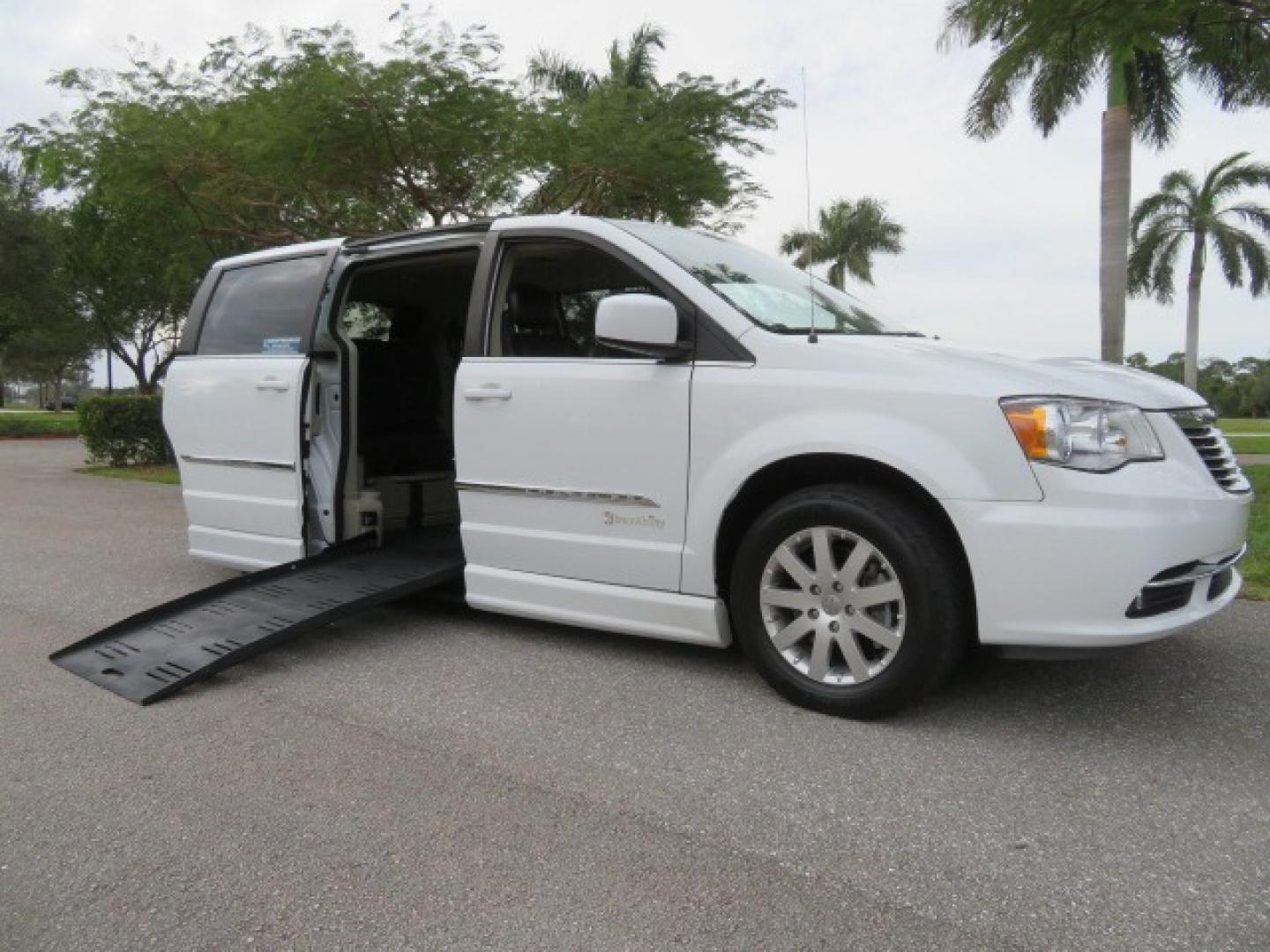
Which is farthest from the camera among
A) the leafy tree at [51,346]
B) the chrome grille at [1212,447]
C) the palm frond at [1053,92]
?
the leafy tree at [51,346]

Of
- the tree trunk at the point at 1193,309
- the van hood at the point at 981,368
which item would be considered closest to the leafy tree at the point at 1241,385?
the tree trunk at the point at 1193,309

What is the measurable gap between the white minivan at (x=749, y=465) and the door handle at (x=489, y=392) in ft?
0.04

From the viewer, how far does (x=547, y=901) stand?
213 centimetres

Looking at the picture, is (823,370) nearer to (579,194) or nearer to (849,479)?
(849,479)

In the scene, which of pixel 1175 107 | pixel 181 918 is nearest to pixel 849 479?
pixel 181 918

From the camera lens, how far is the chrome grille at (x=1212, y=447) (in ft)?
10.2

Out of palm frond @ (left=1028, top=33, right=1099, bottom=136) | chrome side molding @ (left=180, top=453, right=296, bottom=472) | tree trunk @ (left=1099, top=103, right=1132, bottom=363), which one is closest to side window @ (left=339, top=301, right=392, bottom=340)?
chrome side molding @ (left=180, top=453, right=296, bottom=472)

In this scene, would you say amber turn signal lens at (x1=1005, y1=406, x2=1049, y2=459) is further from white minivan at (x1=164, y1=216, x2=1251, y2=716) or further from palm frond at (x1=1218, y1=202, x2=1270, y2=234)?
palm frond at (x1=1218, y1=202, x2=1270, y2=234)

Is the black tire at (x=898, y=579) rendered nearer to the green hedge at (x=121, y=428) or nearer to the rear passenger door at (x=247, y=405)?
the rear passenger door at (x=247, y=405)

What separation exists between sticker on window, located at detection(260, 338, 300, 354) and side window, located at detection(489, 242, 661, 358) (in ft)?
4.39

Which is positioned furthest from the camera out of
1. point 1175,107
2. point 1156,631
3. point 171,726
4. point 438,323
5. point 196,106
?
point 1175,107

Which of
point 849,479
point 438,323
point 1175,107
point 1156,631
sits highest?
point 1175,107

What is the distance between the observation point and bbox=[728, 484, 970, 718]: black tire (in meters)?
3.00

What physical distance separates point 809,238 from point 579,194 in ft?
25.0
